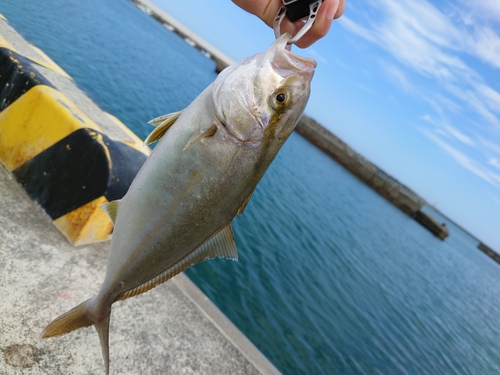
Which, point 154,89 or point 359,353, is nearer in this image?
point 359,353

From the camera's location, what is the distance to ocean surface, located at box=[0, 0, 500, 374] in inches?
336

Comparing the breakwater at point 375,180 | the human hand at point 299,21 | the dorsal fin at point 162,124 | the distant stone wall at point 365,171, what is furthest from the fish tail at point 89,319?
the distant stone wall at point 365,171

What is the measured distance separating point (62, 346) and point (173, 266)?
1422 mm

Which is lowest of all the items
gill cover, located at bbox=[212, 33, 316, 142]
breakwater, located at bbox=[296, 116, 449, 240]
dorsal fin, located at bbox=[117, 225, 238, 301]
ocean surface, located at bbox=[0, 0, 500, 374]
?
ocean surface, located at bbox=[0, 0, 500, 374]

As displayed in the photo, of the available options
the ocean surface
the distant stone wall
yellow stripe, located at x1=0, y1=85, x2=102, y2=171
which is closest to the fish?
yellow stripe, located at x1=0, y1=85, x2=102, y2=171

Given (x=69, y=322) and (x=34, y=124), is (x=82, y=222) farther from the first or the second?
(x=69, y=322)

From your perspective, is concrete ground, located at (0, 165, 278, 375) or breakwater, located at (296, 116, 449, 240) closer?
concrete ground, located at (0, 165, 278, 375)

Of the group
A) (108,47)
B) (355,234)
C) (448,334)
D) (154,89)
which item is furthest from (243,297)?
(108,47)

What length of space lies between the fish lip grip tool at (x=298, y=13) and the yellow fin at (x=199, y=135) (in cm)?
63

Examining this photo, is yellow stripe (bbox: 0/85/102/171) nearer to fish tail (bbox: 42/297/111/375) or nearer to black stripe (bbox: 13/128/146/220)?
black stripe (bbox: 13/128/146/220)

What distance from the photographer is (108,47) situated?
2688 cm

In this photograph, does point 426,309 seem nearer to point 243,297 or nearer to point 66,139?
point 243,297

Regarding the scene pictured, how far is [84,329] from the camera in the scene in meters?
2.98

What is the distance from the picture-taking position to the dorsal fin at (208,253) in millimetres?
1995
